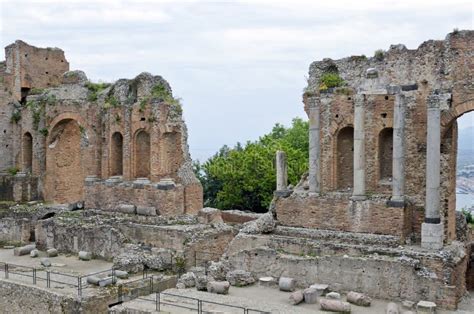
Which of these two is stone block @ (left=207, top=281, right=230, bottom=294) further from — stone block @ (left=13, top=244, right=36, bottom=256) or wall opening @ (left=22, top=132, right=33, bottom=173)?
wall opening @ (left=22, top=132, right=33, bottom=173)

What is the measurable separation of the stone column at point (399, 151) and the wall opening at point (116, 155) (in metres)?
14.1

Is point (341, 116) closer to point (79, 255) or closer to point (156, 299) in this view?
point (156, 299)

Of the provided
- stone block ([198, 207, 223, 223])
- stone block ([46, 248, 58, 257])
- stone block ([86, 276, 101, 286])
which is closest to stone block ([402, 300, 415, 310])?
stone block ([86, 276, 101, 286])

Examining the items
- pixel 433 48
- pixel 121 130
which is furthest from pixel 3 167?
pixel 433 48

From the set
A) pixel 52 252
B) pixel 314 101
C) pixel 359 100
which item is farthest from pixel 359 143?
pixel 52 252

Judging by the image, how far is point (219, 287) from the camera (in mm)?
17859

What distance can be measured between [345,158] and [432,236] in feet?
15.4

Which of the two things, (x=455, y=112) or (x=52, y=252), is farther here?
(x=52, y=252)

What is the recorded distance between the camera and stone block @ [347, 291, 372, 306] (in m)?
16.7

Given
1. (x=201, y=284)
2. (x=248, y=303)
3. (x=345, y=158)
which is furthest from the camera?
(x=345, y=158)

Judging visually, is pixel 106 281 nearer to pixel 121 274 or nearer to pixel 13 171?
pixel 121 274

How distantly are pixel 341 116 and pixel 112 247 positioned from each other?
10139 millimetres

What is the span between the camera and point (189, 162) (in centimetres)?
2658

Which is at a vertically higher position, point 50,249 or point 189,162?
point 189,162
